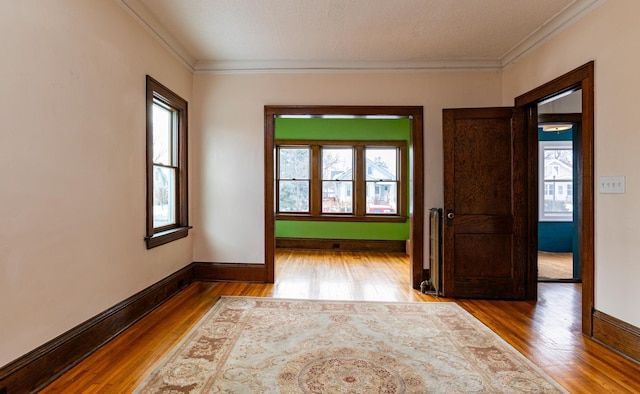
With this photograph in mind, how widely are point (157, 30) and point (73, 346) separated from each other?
9.16 feet

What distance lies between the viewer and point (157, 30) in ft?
10.7

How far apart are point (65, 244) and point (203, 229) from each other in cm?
213

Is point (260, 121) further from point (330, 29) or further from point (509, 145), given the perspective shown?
point (509, 145)

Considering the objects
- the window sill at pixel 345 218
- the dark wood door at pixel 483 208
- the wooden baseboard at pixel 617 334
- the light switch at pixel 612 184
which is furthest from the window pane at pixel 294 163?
the wooden baseboard at pixel 617 334

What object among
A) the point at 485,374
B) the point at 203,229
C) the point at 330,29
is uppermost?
the point at 330,29

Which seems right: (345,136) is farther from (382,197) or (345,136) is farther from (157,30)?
(157,30)

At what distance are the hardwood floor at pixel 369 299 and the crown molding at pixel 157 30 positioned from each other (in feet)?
8.71

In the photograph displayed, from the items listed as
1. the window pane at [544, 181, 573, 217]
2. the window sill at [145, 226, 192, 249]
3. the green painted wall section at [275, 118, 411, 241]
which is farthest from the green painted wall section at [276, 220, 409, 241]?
the window pane at [544, 181, 573, 217]

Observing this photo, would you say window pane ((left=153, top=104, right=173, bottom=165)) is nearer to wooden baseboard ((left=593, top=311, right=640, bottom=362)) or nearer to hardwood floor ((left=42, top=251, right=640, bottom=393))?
hardwood floor ((left=42, top=251, right=640, bottom=393))

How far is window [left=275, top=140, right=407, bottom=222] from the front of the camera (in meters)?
6.73

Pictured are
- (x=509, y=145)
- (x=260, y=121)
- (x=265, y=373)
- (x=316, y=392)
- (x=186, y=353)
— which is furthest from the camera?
(x=260, y=121)

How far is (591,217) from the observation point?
275 cm

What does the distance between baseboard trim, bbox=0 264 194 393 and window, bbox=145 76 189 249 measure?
0.56 m

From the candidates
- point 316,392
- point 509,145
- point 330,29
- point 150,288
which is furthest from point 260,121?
point 316,392
